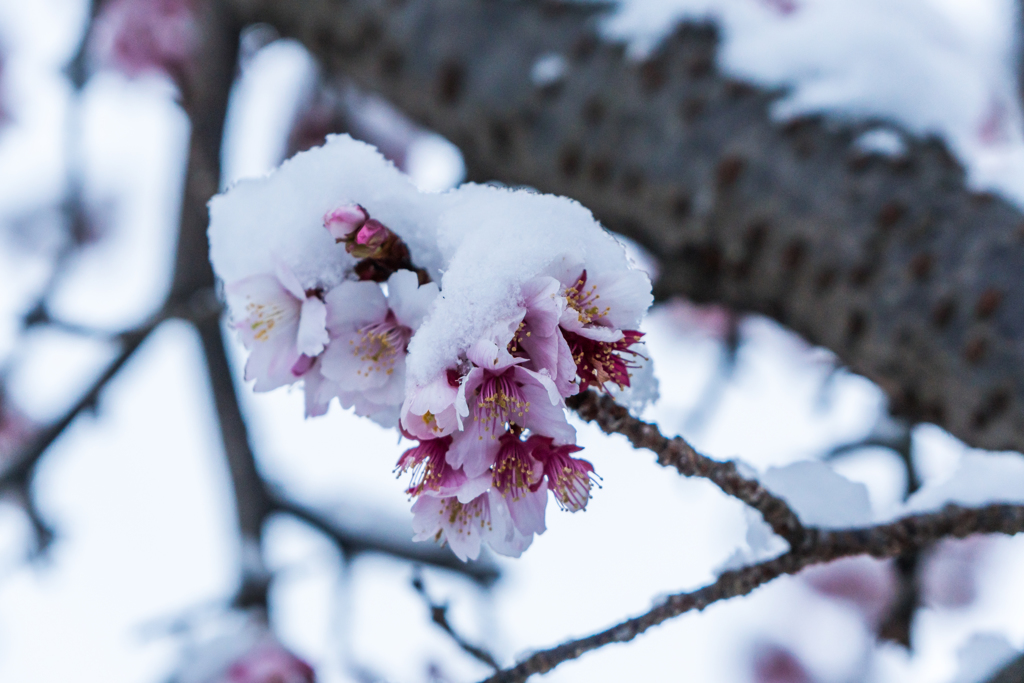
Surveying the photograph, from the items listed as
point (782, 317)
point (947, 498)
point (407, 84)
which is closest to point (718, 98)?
point (782, 317)

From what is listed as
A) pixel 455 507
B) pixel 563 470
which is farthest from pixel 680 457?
pixel 455 507

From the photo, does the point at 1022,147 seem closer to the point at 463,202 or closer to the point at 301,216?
the point at 463,202

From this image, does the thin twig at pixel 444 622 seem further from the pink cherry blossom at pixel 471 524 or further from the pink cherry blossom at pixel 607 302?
the pink cherry blossom at pixel 607 302

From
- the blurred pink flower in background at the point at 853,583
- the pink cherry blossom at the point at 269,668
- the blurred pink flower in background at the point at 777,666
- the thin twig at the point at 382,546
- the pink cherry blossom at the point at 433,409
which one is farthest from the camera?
the blurred pink flower in background at the point at 777,666

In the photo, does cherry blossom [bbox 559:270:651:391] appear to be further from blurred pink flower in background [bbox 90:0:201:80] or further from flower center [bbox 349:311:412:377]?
blurred pink flower in background [bbox 90:0:201:80]

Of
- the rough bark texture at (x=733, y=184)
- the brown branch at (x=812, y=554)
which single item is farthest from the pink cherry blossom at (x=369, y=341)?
the rough bark texture at (x=733, y=184)
